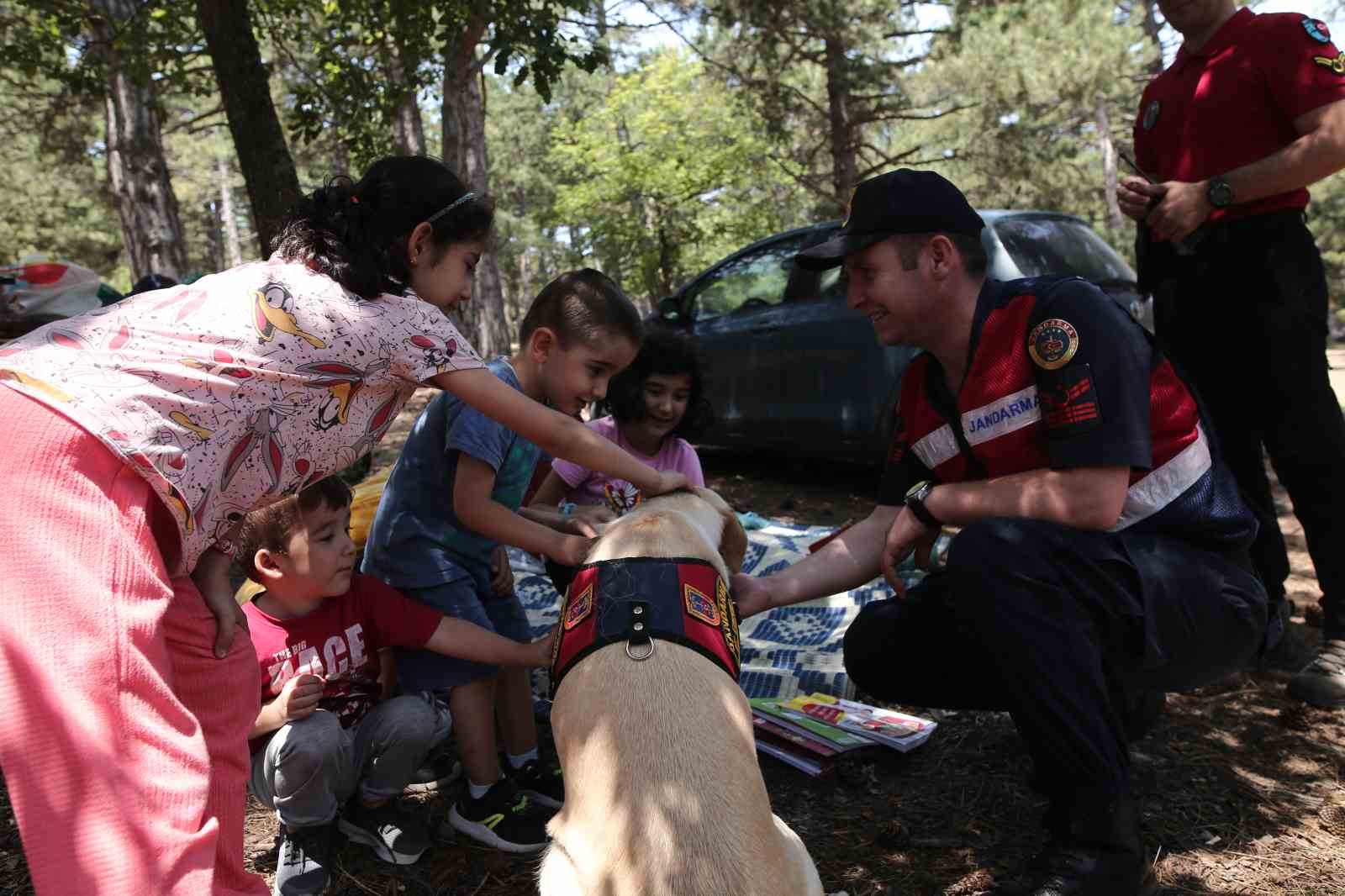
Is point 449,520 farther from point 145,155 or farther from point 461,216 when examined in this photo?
point 145,155

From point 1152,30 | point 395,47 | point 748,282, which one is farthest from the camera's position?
point 1152,30

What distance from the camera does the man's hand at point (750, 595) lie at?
260cm

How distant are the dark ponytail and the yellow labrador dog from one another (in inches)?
35.5

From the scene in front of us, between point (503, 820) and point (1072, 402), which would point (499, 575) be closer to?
point (503, 820)

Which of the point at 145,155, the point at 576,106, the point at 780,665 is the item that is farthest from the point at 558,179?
the point at 780,665

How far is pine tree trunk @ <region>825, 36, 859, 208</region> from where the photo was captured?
1390 cm

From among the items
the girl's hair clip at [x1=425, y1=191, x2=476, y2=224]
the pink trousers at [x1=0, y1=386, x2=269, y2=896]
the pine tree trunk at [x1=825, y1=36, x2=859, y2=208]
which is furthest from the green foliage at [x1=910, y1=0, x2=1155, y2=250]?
the pink trousers at [x1=0, y1=386, x2=269, y2=896]

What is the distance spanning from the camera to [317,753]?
2.28 meters

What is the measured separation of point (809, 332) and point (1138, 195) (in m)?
3.61

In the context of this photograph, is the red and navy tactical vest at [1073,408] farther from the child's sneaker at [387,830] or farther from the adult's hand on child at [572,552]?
the child's sneaker at [387,830]

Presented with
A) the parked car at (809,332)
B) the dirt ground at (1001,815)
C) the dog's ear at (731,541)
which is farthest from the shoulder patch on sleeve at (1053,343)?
the parked car at (809,332)

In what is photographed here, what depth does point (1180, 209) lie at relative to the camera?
119 inches

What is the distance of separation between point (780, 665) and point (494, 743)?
52.8 inches

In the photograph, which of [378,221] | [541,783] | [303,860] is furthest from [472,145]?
[303,860]
